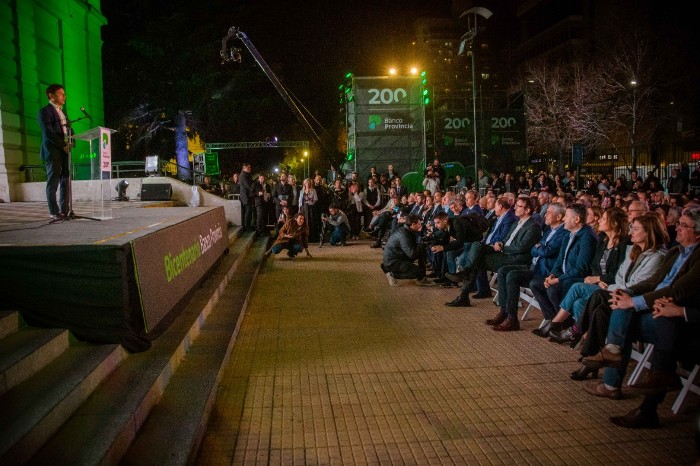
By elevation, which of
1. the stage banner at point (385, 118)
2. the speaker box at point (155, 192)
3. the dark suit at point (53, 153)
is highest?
the stage banner at point (385, 118)

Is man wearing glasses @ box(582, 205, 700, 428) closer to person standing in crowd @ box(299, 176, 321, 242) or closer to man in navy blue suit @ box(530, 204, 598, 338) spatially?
man in navy blue suit @ box(530, 204, 598, 338)

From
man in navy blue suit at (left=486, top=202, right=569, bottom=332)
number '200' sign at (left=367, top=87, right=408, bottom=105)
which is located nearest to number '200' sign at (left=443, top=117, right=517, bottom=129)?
number '200' sign at (left=367, top=87, right=408, bottom=105)

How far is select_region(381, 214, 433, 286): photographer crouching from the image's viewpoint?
A: 10.3 metres

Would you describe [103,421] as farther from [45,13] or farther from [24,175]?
[45,13]

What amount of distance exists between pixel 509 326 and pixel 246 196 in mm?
12083

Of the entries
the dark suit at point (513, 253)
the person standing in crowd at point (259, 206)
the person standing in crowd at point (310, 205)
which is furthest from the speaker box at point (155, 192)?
the dark suit at point (513, 253)

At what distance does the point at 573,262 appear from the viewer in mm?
6672

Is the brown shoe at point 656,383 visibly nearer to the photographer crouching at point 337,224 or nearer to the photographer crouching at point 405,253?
the photographer crouching at point 405,253

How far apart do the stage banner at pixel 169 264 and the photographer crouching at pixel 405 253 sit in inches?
136

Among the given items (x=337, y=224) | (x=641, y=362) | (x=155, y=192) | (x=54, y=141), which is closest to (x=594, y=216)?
(x=641, y=362)

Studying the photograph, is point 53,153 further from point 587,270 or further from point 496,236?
point 587,270

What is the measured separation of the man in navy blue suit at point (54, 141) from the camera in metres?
7.65

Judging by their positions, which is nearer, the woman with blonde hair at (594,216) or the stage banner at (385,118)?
the woman with blonde hair at (594,216)

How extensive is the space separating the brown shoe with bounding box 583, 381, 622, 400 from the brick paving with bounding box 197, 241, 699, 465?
52 millimetres
